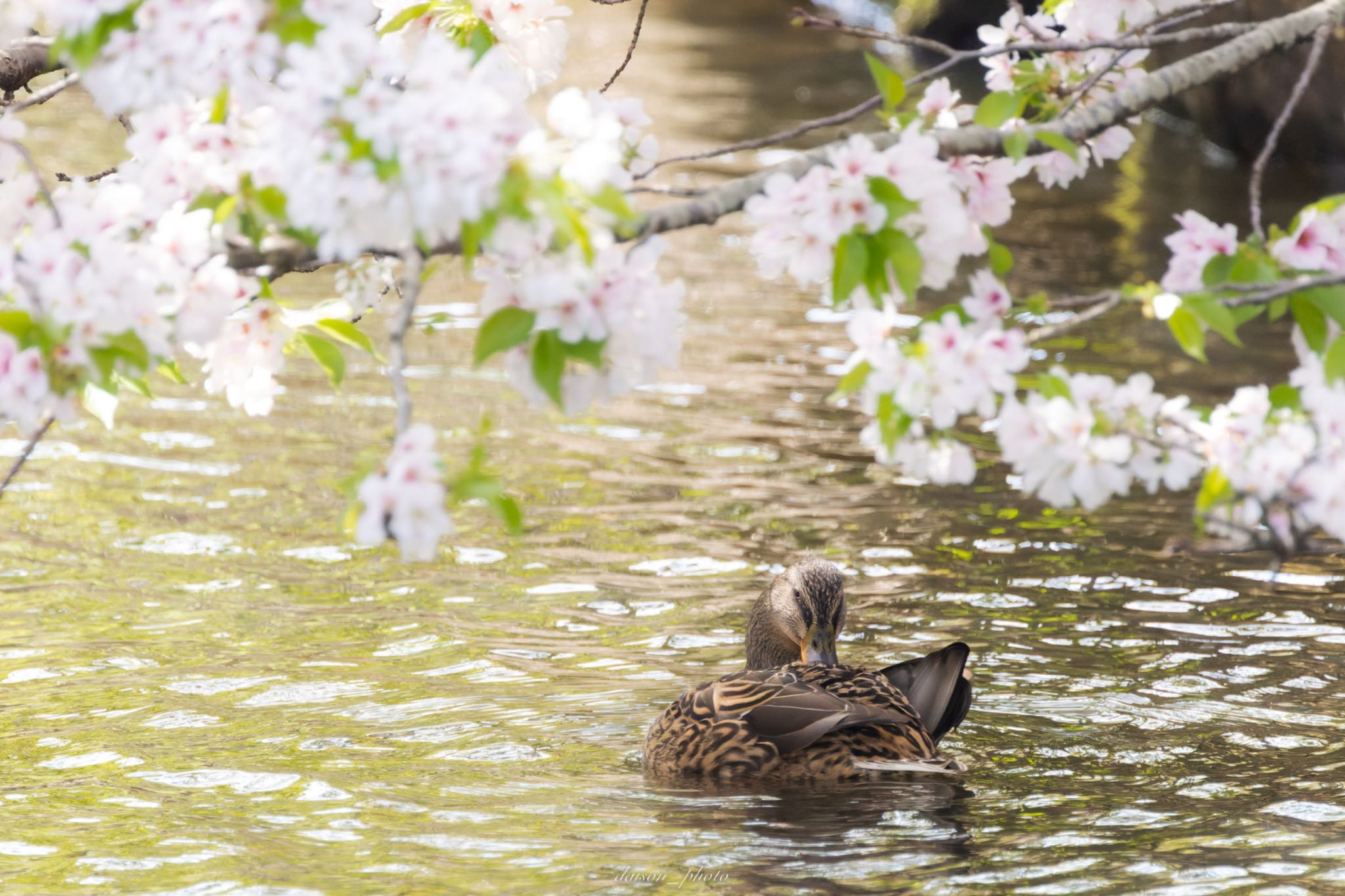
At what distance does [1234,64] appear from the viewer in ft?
14.6

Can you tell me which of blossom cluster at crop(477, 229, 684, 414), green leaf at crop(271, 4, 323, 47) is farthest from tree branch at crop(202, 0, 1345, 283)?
green leaf at crop(271, 4, 323, 47)

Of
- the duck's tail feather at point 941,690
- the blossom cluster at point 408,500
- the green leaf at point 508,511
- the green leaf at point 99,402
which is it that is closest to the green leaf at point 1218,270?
the green leaf at point 508,511

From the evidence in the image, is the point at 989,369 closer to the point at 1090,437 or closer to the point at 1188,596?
the point at 1090,437

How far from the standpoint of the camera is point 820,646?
6910 millimetres

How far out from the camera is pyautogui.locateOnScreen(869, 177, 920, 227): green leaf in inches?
139

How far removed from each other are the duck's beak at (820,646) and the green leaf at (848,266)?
344cm

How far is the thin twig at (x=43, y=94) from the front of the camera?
13.4 feet

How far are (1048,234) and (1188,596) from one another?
1005cm

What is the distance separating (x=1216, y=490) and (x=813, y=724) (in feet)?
8.93

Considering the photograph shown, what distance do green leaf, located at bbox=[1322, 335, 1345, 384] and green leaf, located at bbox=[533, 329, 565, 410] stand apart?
1490mm

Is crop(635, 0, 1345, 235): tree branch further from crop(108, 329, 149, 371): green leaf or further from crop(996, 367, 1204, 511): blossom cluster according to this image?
crop(108, 329, 149, 371): green leaf

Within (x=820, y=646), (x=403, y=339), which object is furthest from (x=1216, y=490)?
(x=820, y=646)

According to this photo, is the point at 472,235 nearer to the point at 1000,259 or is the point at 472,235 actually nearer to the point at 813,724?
the point at 1000,259

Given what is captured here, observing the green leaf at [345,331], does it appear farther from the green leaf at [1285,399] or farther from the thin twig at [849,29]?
the green leaf at [1285,399]
